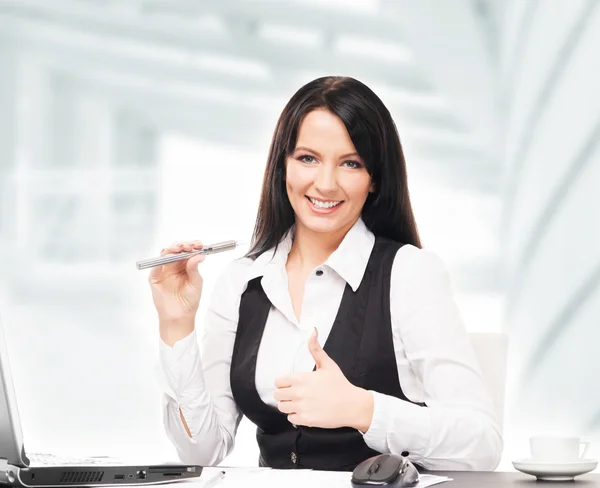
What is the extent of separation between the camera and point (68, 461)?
1.22 metres

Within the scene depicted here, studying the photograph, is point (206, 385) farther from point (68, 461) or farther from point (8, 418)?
point (8, 418)

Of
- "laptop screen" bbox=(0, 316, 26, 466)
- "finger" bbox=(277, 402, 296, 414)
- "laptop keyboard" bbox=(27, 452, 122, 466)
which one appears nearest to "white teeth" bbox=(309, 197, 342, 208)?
"finger" bbox=(277, 402, 296, 414)

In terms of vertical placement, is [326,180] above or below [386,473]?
above

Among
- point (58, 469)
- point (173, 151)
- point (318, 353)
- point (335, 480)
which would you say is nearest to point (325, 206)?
point (318, 353)

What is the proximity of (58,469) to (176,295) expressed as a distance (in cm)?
65

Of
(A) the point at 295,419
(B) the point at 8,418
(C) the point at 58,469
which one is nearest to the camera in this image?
(B) the point at 8,418

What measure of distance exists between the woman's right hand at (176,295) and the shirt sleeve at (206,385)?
27 mm

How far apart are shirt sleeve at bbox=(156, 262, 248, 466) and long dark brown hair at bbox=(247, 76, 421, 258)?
0.54 ft

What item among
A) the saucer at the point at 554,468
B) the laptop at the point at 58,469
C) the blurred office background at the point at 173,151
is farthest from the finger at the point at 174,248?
the blurred office background at the point at 173,151

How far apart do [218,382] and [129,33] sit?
7.45 ft

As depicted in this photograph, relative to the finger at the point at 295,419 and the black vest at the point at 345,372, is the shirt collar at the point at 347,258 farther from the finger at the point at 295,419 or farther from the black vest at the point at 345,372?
the finger at the point at 295,419

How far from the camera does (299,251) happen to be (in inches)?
78.4

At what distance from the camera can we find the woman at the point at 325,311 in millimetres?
1704

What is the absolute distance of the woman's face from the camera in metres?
1.81
